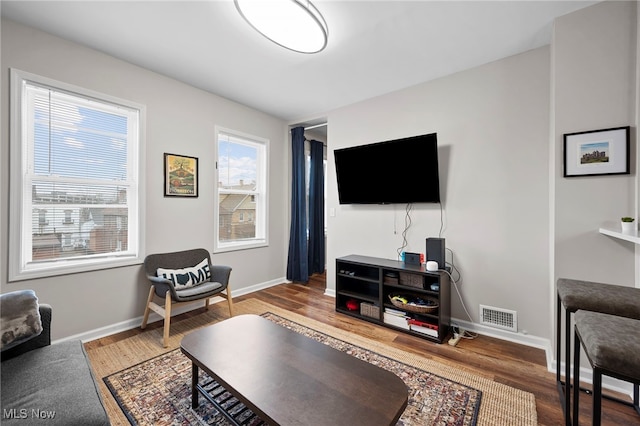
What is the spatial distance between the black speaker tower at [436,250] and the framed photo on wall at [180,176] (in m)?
2.69

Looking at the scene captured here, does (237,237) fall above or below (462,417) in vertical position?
above

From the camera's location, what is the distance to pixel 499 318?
2.51 meters

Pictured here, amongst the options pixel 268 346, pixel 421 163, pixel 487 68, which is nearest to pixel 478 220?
pixel 421 163

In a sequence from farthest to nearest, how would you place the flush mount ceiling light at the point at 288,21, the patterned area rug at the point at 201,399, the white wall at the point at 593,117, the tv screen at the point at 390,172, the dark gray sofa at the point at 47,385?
the tv screen at the point at 390,172 < the white wall at the point at 593,117 < the flush mount ceiling light at the point at 288,21 < the patterned area rug at the point at 201,399 < the dark gray sofa at the point at 47,385

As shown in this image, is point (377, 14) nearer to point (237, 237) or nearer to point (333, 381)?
point (333, 381)

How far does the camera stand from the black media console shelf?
8.15 feet

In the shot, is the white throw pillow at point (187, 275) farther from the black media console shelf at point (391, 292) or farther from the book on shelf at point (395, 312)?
the book on shelf at point (395, 312)

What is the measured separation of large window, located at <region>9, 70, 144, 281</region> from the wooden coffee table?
1.63 m

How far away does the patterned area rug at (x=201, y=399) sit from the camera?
151 centimetres

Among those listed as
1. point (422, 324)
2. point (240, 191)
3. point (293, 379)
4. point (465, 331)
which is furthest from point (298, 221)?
point (293, 379)

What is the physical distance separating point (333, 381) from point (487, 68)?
9.79 feet

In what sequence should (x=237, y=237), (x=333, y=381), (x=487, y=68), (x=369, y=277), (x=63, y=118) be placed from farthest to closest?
(x=237, y=237) → (x=369, y=277) → (x=487, y=68) → (x=63, y=118) → (x=333, y=381)

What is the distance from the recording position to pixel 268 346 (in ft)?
5.19

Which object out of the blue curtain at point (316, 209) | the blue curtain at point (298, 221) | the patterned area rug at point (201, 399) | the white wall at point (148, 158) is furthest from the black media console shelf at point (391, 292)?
the blue curtain at point (316, 209)
